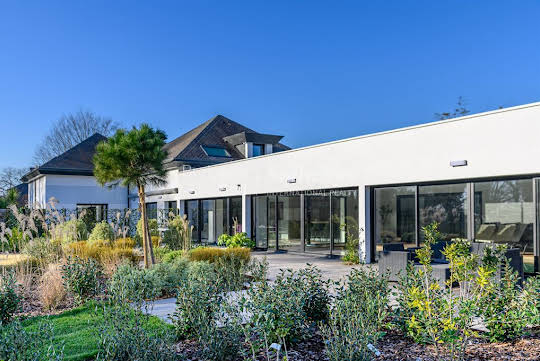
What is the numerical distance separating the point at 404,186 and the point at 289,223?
5213mm

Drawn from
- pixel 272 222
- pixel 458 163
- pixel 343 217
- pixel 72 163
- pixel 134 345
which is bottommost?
pixel 134 345

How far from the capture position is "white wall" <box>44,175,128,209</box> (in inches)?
973

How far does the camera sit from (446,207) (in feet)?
34.3

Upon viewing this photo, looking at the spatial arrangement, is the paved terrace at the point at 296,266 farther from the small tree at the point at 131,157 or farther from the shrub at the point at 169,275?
the small tree at the point at 131,157

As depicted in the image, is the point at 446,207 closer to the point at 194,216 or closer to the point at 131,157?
the point at 131,157

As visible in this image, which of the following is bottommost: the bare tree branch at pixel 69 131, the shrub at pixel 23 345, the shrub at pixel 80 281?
Result: the shrub at pixel 80 281

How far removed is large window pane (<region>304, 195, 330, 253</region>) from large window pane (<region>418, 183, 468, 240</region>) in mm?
3567

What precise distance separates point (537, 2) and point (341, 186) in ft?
33.9

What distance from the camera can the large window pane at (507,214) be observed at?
8992 mm

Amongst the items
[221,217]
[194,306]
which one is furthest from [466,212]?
[221,217]

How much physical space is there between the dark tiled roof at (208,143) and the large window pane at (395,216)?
483 inches

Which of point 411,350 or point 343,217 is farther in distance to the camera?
point 343,217

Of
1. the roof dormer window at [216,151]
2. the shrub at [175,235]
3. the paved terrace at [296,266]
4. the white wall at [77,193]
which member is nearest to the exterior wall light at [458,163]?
the paved terrace at [296,266]

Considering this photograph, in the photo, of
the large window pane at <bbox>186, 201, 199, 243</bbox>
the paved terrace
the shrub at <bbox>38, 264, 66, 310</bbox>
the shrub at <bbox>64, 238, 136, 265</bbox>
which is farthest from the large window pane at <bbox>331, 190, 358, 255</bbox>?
the large window pane at <bbox>186, 201, 199, 243</bbox>
